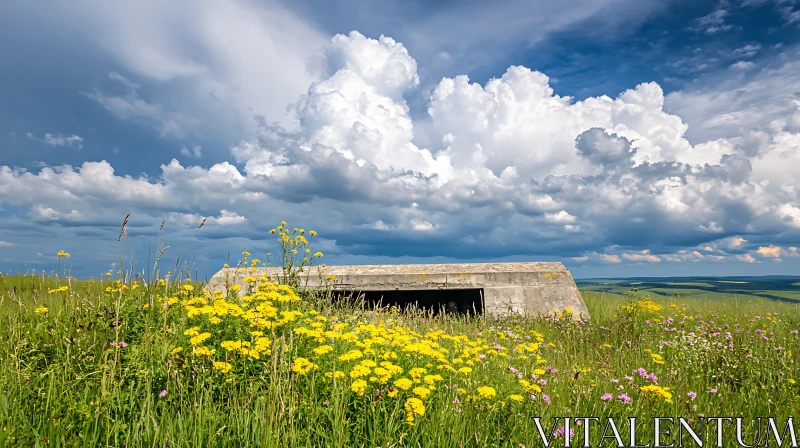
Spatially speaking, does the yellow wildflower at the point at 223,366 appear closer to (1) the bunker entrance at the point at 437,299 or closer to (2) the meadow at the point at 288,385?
(2) the meadow at the point at 288,385

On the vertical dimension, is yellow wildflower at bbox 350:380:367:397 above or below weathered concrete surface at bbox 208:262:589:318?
below

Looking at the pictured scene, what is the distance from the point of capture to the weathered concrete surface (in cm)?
995

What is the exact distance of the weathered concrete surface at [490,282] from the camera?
32.7ft

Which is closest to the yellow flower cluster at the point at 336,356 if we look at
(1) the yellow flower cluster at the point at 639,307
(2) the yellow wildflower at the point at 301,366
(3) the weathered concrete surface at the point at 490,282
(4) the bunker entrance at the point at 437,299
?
(2) the yellow wildflower at the point at 301,366

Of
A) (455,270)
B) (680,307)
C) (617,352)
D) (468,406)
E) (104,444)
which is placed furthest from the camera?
(680,307)

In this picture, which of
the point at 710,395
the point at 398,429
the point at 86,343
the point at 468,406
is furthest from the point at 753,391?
the point at 86,343

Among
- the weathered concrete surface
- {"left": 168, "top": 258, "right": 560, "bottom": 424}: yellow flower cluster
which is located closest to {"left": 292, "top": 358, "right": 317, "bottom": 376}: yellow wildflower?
{"left": 168, "top": 258, "right": 560, "bottom": 424}: yellow flower cluster

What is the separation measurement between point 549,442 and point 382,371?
1.11 metres

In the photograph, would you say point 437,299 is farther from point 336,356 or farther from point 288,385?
point 288,385

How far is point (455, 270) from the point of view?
10500mm

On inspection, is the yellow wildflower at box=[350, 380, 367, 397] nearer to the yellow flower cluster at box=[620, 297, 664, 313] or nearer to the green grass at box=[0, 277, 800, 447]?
the green grass at box=[0, 277, 800, 447]

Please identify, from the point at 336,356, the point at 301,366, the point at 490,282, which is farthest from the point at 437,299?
the point at 301,366

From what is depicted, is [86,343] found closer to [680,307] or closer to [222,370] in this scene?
[222,370]

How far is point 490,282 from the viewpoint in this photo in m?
10.2
